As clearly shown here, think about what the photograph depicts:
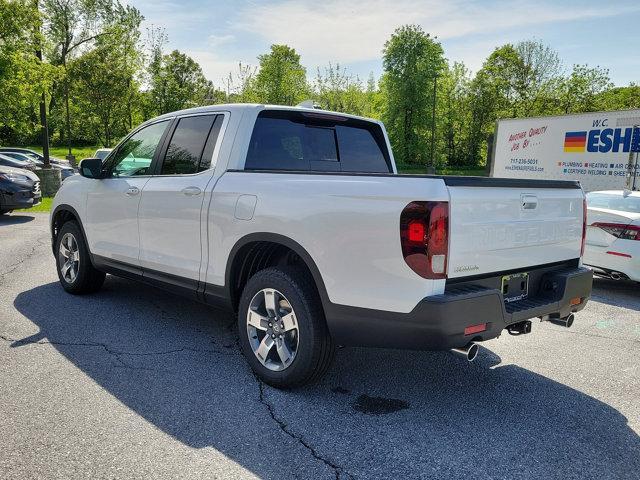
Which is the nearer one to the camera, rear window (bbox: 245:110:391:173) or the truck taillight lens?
the truck taillight lens

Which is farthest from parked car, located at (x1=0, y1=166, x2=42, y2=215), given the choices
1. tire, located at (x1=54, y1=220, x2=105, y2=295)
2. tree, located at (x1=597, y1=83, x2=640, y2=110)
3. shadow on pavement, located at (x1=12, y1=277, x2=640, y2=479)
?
tree, located at (x1=597, y1=83, x2=640, y2=110)

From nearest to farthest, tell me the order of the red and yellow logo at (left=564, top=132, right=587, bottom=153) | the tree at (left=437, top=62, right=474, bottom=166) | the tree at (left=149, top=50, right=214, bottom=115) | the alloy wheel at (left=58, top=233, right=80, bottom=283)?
1. the alloy wheel at (left=58, top=233, right=80, bottom=283)
2. the red and yellow logo at (left=564, top=132, right=587, bottom=153)
3. the tree at (left=149, top=50, right=214, bottom=115)
4. the tree at (left=437, top=62, right=474, bottom=166)

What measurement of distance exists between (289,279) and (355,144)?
177cm

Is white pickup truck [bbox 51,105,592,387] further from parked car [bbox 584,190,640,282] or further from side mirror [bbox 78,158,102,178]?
parked car [bbox 584,190,640,282]

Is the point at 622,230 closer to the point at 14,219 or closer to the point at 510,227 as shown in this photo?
the point at 510,227

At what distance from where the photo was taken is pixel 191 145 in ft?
14.8

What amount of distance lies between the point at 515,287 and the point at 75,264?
467cm

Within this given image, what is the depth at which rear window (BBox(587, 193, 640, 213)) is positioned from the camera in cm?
693

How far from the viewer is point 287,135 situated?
14.3 feet

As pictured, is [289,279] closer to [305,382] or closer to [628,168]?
[305,382]

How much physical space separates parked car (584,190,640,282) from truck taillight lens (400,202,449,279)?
15.8ft

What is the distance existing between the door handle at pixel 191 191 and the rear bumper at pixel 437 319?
1565mm

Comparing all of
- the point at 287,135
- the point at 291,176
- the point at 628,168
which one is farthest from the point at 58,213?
the point at 628,168

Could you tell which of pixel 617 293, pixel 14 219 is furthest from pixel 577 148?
pixel 14 219
